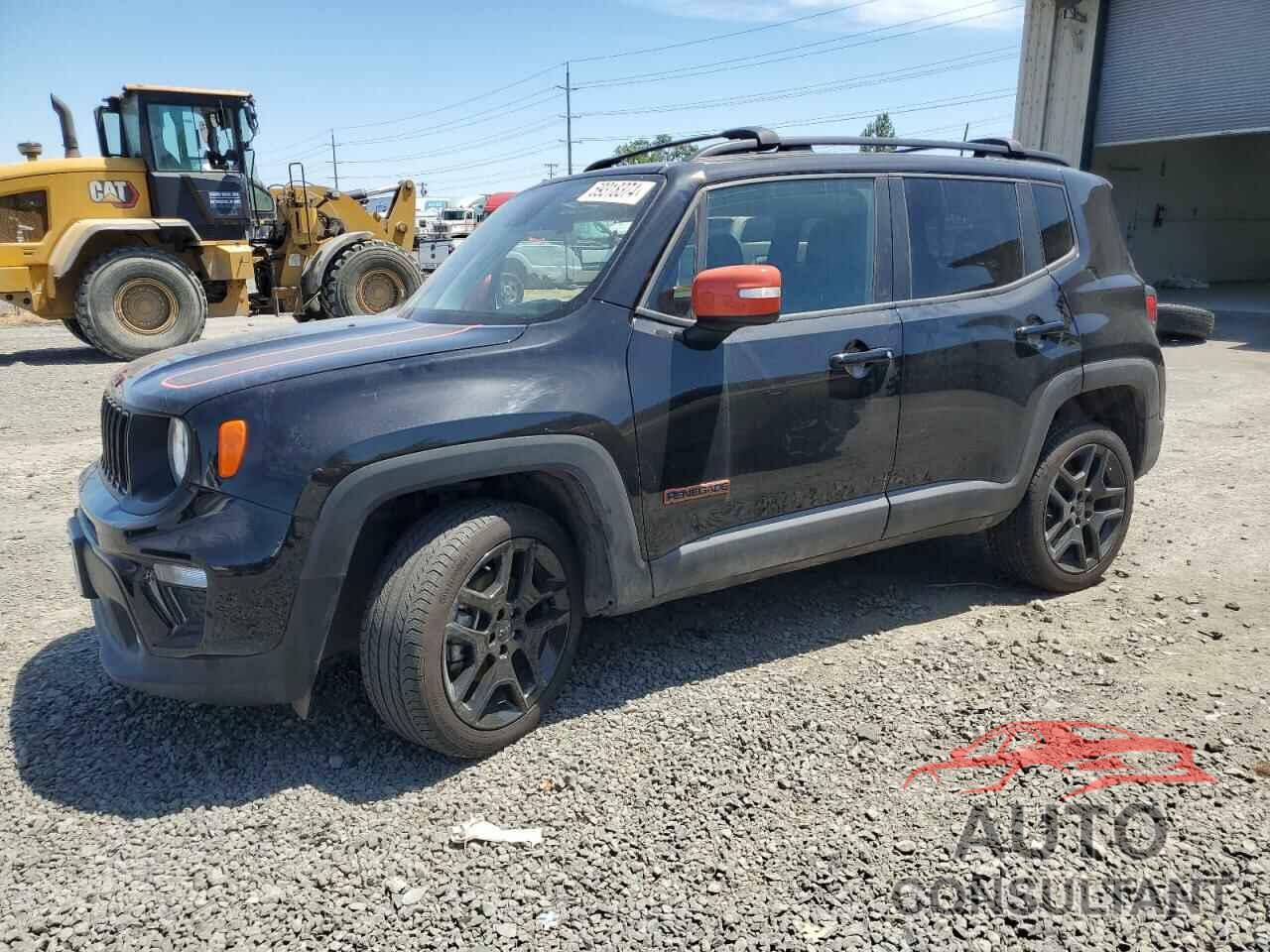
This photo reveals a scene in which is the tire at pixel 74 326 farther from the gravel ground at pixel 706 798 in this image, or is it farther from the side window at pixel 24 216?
the gravel ground at pixel 706 798

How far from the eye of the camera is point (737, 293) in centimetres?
300

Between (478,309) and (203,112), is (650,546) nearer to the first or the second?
(478,309)

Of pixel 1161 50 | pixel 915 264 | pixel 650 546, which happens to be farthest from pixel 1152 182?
pixel 650 546

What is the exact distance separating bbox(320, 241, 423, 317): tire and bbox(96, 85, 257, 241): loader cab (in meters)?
1.30

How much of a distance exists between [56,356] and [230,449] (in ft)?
39.5

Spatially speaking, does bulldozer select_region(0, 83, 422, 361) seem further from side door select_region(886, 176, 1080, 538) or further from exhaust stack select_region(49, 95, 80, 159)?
side door select_region(886, 176, 1080, 538)

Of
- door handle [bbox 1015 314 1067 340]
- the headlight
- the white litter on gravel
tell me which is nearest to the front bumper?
the headlight

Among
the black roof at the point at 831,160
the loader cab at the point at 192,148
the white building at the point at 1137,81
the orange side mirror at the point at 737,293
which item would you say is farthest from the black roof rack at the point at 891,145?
the white building at the point at 1137,81

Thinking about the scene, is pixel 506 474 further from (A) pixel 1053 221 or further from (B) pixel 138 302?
(B) pixel 138 302

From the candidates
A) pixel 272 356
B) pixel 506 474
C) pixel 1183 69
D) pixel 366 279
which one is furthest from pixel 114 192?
pixel 1183 69

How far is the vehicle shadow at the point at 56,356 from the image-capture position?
11.8 meters

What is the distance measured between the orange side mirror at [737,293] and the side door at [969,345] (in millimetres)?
858

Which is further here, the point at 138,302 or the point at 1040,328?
the point at 138,302

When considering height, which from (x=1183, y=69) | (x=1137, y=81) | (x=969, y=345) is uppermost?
(x=1183, y=69)
